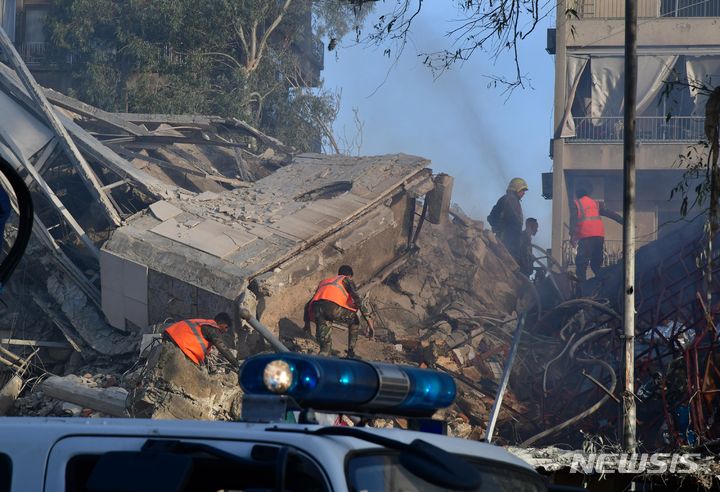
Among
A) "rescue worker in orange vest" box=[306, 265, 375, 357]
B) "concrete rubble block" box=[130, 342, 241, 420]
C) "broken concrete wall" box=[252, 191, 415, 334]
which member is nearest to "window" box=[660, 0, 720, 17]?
"broken concrete wall" box=[252, 191, 415, 334]

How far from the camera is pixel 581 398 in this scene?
37.1 feet

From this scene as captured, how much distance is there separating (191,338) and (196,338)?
5 centimetres

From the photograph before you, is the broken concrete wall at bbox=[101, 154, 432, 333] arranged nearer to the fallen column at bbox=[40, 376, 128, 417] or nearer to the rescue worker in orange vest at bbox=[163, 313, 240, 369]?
the rescue worker in orange vest at bbox=[163, 313, 240, 369]

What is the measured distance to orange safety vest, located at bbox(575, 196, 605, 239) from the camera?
16312mm

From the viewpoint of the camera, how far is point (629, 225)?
833 cm

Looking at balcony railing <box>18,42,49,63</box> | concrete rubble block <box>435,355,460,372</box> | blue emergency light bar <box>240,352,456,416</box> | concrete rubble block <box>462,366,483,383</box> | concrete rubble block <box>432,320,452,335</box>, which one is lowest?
concrete rubble block <box>462,366,483,383</box>

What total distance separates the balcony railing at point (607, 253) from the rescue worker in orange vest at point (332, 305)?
6.38 m

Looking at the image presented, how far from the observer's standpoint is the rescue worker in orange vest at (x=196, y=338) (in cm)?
1120

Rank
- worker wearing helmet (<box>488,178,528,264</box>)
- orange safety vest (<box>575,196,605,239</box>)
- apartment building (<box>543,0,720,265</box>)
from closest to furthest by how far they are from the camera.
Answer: orange safety vest (<box>575,196,605,239</box>), worker wearing helmet (<box>488,178,528,264</box>), apartment building (<box>543,0,720,265</box>)

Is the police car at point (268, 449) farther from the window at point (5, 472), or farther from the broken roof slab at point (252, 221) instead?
the broken roof slab at point (252, 221)

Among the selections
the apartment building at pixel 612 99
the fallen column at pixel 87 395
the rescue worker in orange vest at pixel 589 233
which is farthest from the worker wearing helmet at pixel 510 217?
the fallen column at pixel 87 395

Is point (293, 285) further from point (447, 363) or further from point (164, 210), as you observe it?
point (164, 210)

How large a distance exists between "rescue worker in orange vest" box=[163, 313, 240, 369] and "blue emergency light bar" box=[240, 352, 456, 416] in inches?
330

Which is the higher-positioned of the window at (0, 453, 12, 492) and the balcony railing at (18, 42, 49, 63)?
the balcony railing at (18, 42, 49, 63)
